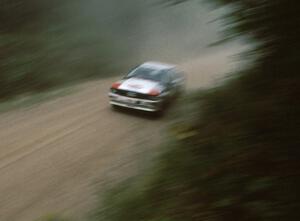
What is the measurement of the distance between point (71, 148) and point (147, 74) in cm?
106

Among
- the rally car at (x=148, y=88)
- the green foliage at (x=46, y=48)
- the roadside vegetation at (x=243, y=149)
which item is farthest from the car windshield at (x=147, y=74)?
the roadside vegetation at (x=243, y=149)

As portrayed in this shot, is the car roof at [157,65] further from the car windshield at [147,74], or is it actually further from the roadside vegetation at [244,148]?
the roadside vegetation at [244,148]

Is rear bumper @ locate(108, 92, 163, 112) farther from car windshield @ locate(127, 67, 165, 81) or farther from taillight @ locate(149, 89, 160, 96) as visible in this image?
car windshield @ locate(127, 67, 165, 81)

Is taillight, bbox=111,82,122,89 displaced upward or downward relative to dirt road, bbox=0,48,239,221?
upward

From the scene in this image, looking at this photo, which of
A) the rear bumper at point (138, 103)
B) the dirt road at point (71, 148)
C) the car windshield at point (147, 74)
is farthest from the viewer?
the car windshield at point (147, 74)

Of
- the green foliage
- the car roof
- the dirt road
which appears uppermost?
the green foliage

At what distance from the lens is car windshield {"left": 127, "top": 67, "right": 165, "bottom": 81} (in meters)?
5.04

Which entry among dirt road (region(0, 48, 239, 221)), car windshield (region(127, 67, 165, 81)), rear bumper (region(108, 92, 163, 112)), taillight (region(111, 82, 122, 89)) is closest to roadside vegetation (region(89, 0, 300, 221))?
dirt road (region(0, 48, 239, 221))

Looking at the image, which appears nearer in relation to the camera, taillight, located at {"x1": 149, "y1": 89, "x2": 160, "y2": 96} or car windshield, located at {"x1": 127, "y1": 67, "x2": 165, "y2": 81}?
taillight, located at {"x1": 149, "y1": 89, "x2": 160, "y2": 96}

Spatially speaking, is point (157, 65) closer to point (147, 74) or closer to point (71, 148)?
point (147, 74)

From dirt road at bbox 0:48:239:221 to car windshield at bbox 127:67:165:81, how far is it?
0.91 ft

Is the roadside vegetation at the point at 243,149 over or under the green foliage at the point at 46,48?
under

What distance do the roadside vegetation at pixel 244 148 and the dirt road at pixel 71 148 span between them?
13.2 inches

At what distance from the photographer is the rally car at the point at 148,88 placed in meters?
4.88
